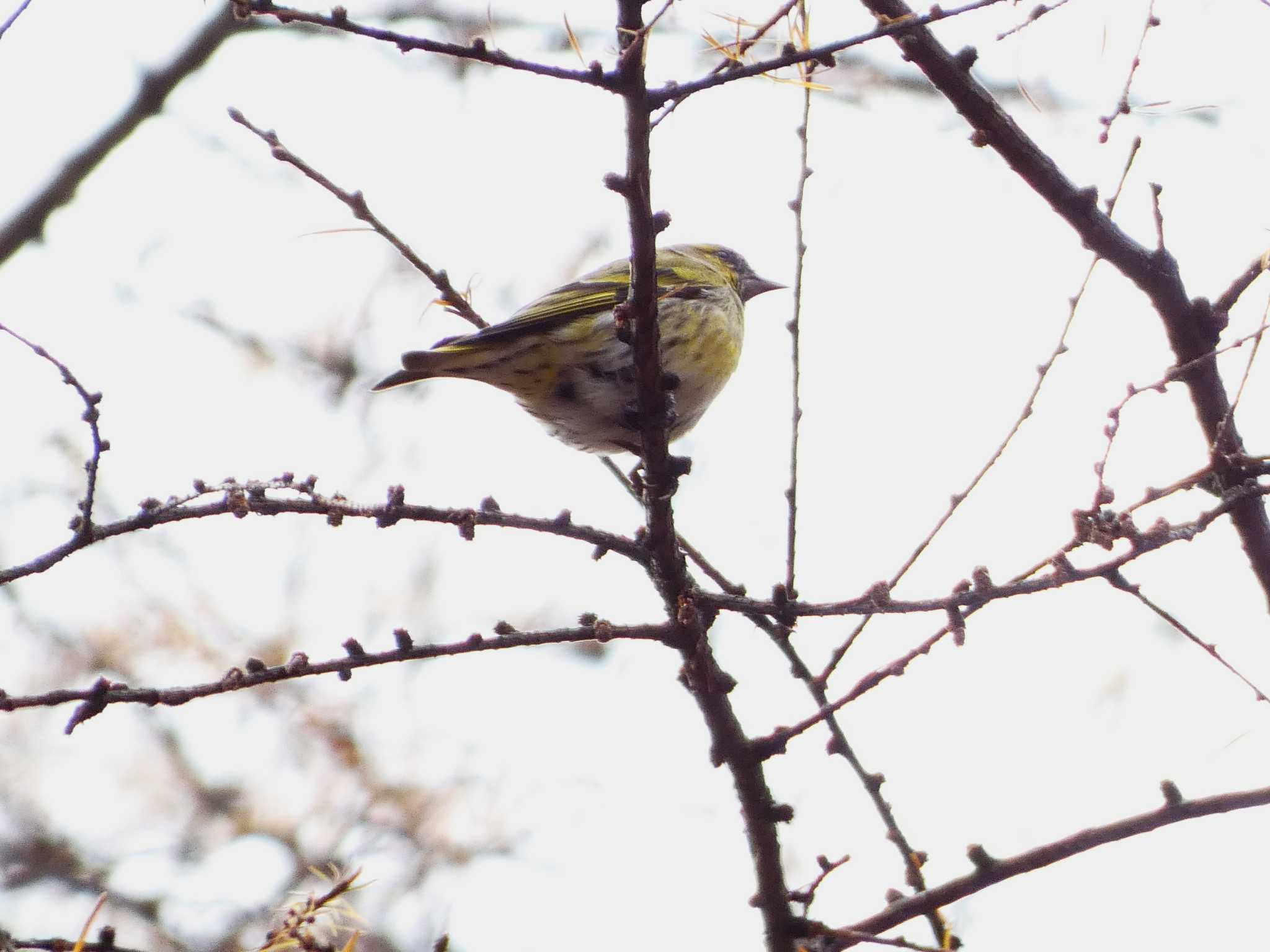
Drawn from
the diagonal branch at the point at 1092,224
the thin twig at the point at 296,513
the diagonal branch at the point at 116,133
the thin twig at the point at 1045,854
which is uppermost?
the diagonal branch at the point at 116,133

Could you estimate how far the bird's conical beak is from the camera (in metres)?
6.20

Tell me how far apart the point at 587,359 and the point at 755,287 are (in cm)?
218

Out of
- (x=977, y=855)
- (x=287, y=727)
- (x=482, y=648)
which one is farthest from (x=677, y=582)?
(x=287, y=727)

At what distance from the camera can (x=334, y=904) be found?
2188mm

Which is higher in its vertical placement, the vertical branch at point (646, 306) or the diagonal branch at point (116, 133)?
the diagonal branch at point (116, 133)

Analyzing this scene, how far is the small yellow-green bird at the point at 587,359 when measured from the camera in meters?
4.07

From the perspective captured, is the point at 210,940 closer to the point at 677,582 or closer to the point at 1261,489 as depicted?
the point at 677,582

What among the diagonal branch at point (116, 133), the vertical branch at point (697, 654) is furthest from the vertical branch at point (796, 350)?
the diagonal branch at point (116, 133)

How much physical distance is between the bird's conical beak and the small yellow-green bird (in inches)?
50.9

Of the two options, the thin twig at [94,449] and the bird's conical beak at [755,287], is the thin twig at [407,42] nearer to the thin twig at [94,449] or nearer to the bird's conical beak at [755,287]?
the thin twig at [94,449]

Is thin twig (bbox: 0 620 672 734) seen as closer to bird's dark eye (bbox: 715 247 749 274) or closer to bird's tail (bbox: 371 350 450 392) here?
bird's tail (bbox: 371 350 450 392)

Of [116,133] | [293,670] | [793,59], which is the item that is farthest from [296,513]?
[116,133]

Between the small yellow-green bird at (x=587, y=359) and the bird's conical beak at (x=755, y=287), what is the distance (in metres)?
1.29

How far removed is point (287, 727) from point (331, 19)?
742 cm
